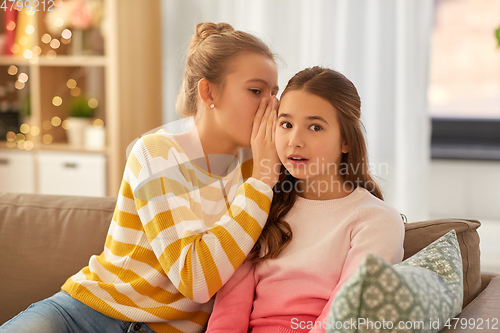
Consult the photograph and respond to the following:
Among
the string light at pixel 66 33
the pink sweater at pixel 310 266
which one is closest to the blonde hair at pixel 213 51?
the pink sweater at pixel 310 266

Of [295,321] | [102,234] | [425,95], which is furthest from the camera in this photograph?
[425,95]

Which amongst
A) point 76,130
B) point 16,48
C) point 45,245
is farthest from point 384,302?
point 16,48

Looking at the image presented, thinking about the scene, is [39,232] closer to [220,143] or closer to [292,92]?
[220,143]

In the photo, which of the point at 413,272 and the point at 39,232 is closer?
the point at 413,272

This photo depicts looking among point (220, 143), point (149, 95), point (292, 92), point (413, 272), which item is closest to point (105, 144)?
point (149, 95)

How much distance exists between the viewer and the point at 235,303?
110 cm

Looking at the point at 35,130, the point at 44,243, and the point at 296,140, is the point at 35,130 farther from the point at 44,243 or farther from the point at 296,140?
the point at 296,140

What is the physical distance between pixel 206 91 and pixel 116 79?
1546 mm

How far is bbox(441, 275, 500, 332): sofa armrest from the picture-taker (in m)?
0.90

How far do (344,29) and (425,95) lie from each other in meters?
0.56

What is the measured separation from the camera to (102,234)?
1.41m

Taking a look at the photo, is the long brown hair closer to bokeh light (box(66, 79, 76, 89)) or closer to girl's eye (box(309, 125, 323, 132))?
girl's eye (box(309, 125, 323, 132))

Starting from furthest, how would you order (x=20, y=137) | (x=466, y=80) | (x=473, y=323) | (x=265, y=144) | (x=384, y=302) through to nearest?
(x=20, y=137) < (x=466, y=80) < (x=265, y=144) < (x=473, y=323) < (x=384, y=302)

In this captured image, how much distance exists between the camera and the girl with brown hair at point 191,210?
3.43 ft
